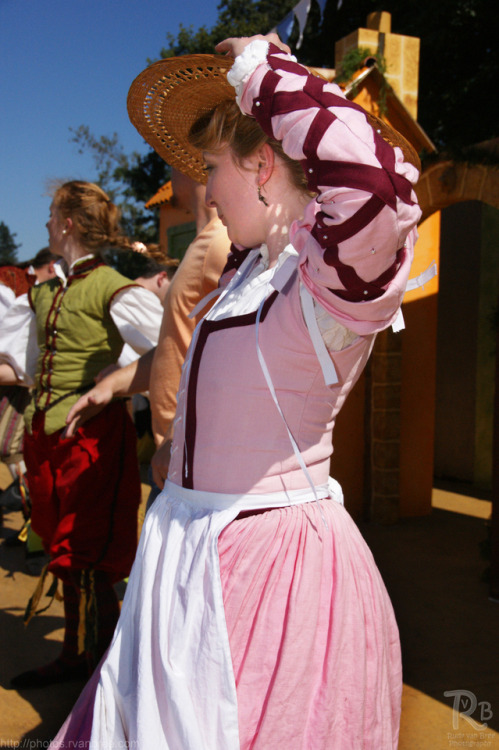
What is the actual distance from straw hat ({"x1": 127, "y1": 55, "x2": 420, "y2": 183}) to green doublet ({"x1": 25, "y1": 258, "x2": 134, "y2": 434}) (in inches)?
38.1

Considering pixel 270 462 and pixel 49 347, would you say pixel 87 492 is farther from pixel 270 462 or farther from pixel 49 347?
pixel 270 462

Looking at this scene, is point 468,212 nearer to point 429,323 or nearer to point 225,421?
point 429,323

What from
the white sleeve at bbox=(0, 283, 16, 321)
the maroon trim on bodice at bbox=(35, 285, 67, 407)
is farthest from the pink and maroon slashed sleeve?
the white sleeve at bbox=(0, 283, 16, 321)

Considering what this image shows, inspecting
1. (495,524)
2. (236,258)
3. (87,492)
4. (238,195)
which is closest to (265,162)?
(238,195)

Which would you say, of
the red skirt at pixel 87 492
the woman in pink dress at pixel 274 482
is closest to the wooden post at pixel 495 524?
the red skirt at pixel 87 492

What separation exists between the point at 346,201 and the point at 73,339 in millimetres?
1942

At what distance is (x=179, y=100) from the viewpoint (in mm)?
1588

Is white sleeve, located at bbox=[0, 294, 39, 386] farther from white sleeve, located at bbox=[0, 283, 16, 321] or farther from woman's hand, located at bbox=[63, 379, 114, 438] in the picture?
white sleeve, located at bbox=[0, 283, 16, 321]

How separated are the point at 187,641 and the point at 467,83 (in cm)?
1051

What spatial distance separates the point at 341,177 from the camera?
1.02 meters

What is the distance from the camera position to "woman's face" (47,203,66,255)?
2848mm

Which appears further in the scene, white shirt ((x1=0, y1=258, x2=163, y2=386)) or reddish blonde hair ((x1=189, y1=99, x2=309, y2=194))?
white shirt ((x1=0, y1=258, x2=163, y2=386))

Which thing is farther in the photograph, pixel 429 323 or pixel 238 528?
pixel 429 323

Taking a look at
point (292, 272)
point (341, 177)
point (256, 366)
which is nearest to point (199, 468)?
point (256, 366)
